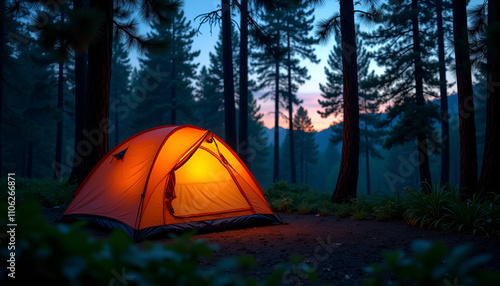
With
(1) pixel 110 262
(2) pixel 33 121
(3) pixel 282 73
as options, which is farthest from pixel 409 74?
(2) pixel 33 121

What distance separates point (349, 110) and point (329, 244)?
4797 mm

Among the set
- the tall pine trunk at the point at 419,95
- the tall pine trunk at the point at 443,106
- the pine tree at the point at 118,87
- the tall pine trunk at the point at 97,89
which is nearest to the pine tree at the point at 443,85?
the tall pine trunk at the point at 443,106

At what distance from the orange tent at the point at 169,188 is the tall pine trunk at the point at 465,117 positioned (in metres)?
4.63

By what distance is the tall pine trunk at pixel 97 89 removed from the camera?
728 centimetres

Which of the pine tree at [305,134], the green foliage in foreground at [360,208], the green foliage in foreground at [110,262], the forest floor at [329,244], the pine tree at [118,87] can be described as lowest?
the forest floor at [329,244]

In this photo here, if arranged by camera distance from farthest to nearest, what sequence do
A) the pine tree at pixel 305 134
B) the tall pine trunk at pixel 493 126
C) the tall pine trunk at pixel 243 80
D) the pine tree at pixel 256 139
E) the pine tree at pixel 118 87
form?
the pine tree at pixel 305 134 → the pine tree at pixel 256 139 → the pine tree at pixel 118 87 → the tall pine trunk at pixel 243 80 → the tall pine trunk at pixel 493 126

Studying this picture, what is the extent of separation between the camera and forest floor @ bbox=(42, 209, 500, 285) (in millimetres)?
3800

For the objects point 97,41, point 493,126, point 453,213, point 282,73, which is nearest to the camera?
point 453,213

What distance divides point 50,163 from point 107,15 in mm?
28842

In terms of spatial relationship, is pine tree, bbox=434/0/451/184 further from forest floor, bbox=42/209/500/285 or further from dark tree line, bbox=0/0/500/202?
forest floor, bbox=42/209/500/285

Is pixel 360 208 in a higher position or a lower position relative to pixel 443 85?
lower

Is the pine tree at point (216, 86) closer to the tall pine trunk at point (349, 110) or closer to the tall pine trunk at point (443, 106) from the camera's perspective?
the tall pine trunk at point (443, 106)

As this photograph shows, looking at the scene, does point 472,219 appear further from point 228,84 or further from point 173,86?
point 173,86

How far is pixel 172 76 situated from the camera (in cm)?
2886
